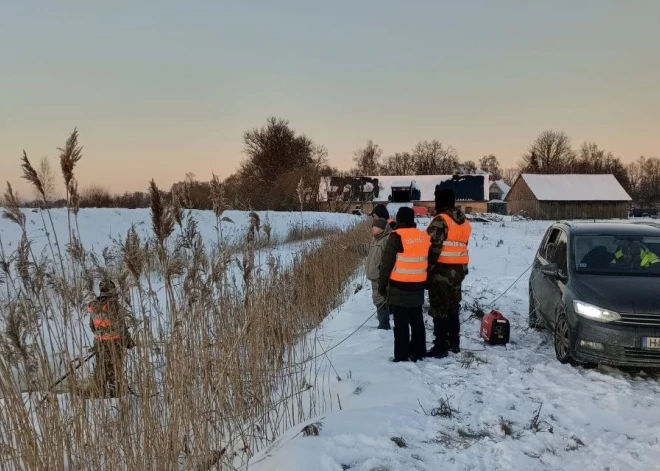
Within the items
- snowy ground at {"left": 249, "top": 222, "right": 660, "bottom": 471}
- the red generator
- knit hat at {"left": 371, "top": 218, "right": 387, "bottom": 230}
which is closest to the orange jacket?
snowy ground at {"left": 249, "top": 222, "right": 660, "bottom": 471}

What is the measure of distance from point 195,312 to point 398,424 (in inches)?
73.5

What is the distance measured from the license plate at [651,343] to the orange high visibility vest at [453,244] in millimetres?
1924

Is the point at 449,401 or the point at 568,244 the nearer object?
the point at 449,401

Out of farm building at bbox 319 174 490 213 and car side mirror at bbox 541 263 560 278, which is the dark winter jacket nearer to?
car side mirror at bbox 541 263 560 278

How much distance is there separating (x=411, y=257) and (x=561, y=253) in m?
2.46

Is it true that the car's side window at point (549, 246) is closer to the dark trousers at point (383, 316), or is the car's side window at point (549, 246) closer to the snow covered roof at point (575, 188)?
the dark trousers at point (383, 316)

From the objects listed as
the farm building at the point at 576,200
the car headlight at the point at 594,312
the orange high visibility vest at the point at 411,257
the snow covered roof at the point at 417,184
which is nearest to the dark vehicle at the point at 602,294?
the car headlight at the point at 594,312

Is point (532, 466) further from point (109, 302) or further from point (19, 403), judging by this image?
point (19, 403)

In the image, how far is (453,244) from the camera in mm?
5230

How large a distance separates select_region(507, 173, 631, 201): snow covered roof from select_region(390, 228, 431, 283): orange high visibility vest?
4864cm

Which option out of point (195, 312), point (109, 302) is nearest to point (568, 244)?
point (195, 312)

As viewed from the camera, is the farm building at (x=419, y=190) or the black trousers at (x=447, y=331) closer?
the black trousers at (x=447, y=331)

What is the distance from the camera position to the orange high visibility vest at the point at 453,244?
5.21 m

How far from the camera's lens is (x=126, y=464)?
2670 mm
